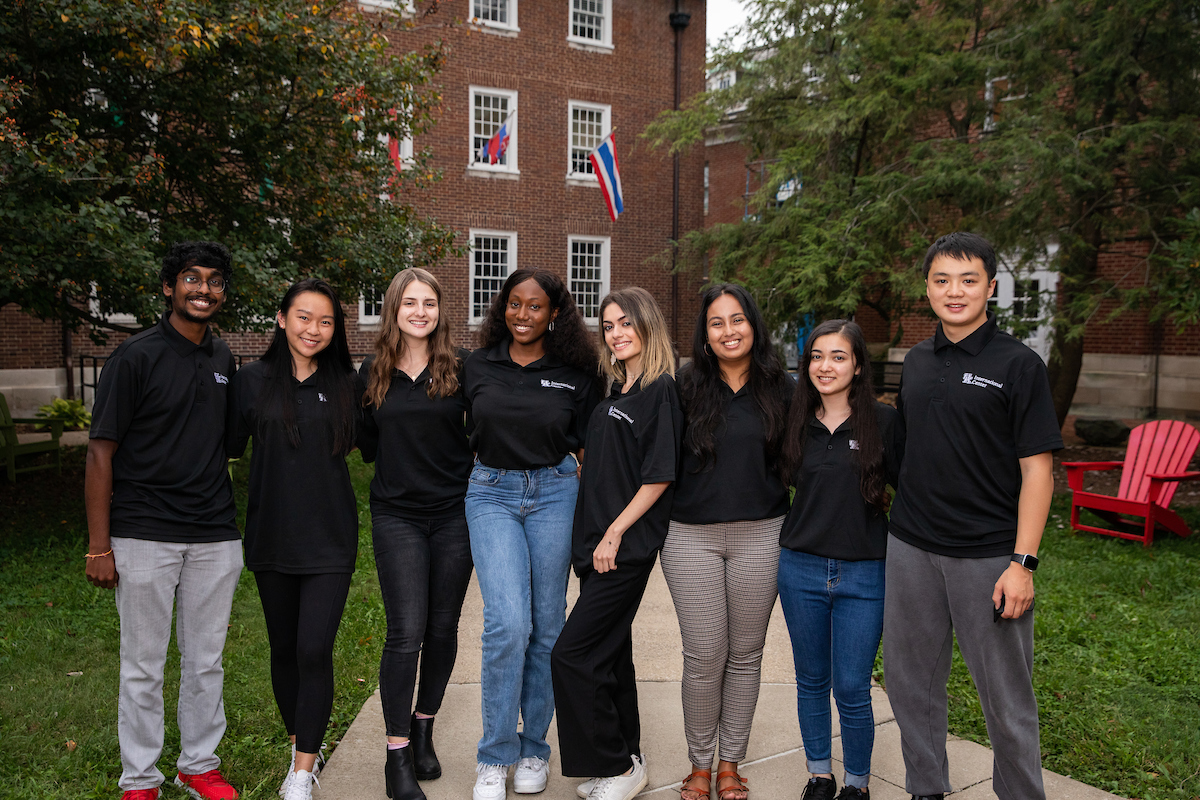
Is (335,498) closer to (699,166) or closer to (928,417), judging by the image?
A: (928,417)

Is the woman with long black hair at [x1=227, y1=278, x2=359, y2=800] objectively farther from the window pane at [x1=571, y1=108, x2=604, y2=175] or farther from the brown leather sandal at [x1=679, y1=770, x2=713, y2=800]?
the window pane at [x1=571, y1=108, x2=604, y2=175]

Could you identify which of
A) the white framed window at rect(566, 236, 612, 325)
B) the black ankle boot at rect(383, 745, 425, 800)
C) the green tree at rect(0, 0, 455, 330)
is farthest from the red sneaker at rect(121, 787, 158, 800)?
the white framed window at rect(566, 236, 612, 325)

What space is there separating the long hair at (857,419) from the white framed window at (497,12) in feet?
66.8

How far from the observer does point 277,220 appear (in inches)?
354

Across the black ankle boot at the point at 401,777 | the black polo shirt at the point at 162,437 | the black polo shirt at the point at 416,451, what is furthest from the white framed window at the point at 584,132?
the black ankle boot at the point at 401,777

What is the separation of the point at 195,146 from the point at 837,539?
24.0ft

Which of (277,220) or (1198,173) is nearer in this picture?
(277,220)

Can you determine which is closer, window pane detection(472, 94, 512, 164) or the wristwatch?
the wristwatch

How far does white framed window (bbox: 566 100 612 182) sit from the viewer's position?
76.2ft

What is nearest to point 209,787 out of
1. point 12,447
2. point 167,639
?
point 167,639

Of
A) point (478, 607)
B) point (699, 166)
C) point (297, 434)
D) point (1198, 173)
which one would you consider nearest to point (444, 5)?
point (699, 166)

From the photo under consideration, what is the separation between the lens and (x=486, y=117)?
2216 cm

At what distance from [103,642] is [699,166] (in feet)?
72.2

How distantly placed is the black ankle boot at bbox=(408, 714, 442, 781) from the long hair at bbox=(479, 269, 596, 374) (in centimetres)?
163
